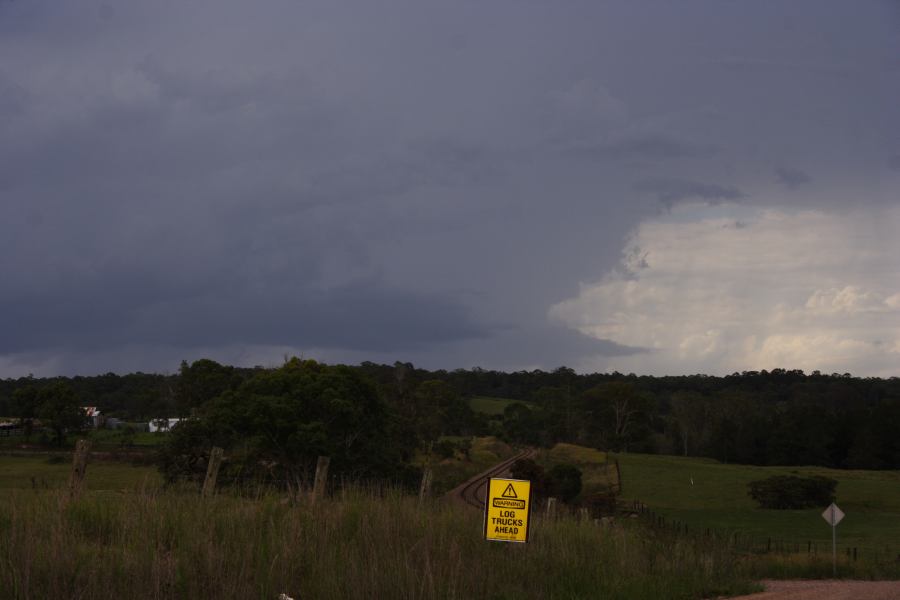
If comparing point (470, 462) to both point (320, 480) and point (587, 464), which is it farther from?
point (320, 480)

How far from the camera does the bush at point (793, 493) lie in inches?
2712

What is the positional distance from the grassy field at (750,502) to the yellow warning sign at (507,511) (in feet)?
106

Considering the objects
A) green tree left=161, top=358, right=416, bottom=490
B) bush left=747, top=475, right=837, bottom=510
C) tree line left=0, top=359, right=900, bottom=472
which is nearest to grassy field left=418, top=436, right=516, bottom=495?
tree line left=0, top=359, right=900, bottom=472

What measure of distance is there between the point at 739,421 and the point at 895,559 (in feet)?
303

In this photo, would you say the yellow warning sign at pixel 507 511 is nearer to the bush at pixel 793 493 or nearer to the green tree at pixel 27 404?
the bush at pixel 793 493

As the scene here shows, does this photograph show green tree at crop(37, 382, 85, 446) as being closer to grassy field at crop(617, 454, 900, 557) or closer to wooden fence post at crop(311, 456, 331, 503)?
grassy field at crop(617, 454, 900, 557)

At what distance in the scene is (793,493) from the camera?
68938 mm

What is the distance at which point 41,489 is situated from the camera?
12266 millimetres

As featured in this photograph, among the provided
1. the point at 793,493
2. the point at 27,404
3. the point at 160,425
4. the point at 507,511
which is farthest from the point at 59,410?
the point at 507,511

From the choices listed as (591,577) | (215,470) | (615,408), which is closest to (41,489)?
(215,470)

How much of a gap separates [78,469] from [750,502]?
68.5m

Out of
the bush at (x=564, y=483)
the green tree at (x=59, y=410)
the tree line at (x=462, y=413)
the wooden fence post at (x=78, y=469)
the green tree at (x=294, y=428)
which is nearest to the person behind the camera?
the wooden fence post at (x=78, y=469)

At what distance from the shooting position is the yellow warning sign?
36.6ft

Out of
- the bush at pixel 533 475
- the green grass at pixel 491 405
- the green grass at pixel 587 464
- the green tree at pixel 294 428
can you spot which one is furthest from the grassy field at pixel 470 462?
the green grass at pixel 491 405
